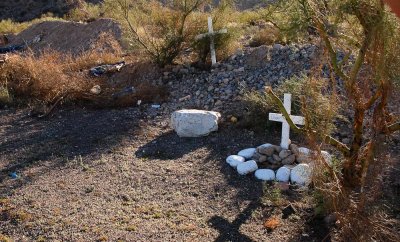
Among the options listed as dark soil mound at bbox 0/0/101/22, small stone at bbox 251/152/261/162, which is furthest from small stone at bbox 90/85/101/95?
dark soil mound at bbox 0/0/101/22

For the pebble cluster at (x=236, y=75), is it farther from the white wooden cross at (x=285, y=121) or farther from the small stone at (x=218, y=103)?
the white wooden cross at (x=285, y=121)

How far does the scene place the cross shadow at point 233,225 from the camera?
448 centimetres

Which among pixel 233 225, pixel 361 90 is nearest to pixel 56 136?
pixel 233 225

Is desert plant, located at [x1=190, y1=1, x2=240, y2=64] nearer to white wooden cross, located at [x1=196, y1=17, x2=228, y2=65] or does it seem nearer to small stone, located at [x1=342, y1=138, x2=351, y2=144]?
white wooden cross, located at [x1=196, y1=17, x2=228, y2=65]

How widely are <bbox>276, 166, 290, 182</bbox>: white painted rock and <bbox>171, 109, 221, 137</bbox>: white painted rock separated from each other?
5.30 ft

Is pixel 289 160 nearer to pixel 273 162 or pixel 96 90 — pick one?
pixel 273 162

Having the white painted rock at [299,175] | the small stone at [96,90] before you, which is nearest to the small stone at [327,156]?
the white painted rock at [299,175]

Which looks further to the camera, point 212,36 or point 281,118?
point 212,36

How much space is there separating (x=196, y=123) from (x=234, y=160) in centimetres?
116

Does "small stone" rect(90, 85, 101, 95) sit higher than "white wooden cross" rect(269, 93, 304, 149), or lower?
lower

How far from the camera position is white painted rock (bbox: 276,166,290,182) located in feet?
17.7

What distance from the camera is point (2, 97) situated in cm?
920

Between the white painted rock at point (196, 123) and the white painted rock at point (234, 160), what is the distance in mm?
961

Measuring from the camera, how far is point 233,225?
15.4ft
